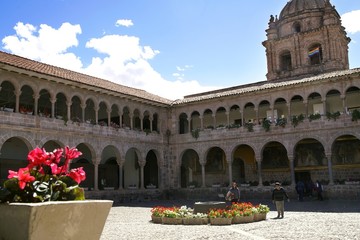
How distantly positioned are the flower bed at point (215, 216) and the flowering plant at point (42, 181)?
8.96 meters

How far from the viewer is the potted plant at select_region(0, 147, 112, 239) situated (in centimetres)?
241

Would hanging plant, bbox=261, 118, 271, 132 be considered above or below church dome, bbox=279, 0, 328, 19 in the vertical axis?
below

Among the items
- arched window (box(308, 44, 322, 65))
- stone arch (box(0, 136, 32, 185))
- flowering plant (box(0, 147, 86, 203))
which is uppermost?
arched window (box(308, 44, 322, 65))

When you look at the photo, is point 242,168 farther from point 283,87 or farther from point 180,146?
point 283,87

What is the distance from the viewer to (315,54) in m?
28.8

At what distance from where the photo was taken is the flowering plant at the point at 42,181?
8.62ft

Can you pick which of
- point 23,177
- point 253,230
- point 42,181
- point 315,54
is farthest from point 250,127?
point 23,177

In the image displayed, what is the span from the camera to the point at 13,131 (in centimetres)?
1839

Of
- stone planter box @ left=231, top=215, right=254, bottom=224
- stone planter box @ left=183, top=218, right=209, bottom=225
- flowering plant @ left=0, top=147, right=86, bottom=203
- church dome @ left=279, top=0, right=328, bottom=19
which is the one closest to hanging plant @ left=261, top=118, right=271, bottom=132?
church dome @ left=279, top=0, right=328, bottom=19

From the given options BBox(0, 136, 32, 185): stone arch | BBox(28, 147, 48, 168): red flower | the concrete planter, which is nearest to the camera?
the concrete planter

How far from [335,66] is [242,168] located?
9.68 metres

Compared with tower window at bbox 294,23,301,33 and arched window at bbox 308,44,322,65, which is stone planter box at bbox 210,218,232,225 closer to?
arched window at bbox 308,44,322,65

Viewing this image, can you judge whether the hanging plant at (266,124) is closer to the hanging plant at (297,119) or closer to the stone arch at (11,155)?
the hanging plant at (297,119)

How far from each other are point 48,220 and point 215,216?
9451mm
